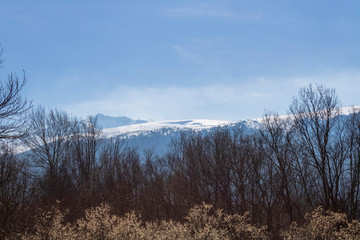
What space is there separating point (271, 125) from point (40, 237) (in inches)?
854

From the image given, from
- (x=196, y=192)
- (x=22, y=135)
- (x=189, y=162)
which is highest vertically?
(x=22, y=135)

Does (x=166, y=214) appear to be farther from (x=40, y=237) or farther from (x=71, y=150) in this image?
(x=40, y=237)

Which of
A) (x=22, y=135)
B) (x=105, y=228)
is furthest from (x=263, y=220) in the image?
(x=22, y=135)

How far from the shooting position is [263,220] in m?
30.7

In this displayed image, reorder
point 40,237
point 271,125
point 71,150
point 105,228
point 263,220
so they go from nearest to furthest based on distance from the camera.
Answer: point 40,237 → point 105,228 → point 263,220 → point 271,125 → point 71,150

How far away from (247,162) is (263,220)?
515 centimetres

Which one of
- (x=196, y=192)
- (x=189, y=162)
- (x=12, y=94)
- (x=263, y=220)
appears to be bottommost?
(x=263, y=220)

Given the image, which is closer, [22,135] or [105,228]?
[22,135]

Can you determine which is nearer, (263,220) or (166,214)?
(263,220)

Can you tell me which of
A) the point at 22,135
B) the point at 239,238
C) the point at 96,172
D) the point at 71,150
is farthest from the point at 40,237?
the point at 71,150

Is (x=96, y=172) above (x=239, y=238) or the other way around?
above

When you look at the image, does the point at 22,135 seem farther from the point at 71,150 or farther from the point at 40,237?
the point at 71,150

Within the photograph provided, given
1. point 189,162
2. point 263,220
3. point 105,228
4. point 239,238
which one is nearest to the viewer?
point 105,228

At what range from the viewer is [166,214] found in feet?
114
